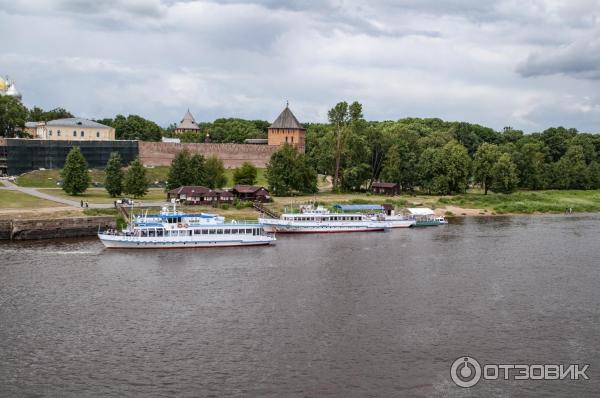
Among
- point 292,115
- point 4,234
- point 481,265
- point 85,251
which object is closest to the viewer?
point 481,265

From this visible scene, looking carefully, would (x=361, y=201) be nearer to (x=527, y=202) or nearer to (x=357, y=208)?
(x=357, y=208)

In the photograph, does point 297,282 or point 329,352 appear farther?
point 297,282

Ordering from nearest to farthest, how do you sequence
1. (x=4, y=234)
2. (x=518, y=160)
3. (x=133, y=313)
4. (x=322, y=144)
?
(x=133, y=313)
(x=4, y=234)
(x=322, y=144)
(x=518, y=160)

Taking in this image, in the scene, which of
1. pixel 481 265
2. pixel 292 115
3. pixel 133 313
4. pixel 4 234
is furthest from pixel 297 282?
pixel 292 115

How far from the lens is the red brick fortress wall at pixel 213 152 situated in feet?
436

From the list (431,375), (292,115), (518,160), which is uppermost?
(292,115)

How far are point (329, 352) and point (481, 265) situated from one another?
97.4ft

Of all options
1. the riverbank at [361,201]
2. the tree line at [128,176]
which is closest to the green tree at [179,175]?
the tree line at [128,176]

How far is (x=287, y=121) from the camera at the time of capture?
14638 cm

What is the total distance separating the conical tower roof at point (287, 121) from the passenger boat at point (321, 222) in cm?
5501

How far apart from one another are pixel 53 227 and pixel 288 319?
43193mm

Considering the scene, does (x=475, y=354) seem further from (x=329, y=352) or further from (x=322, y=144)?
(x=322, y=144)

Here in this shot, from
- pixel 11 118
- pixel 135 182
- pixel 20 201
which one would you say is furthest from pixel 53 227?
pixel 11 118

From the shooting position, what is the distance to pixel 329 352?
128 ft
